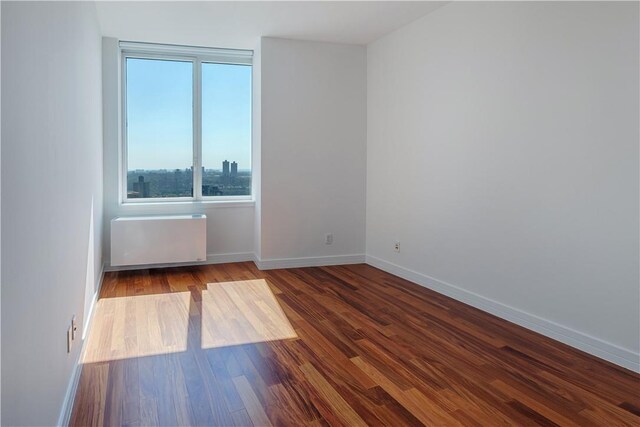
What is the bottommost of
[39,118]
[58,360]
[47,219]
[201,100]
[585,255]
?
[58,360]

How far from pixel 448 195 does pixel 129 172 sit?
3.54m

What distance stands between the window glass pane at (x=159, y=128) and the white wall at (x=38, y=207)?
102 inches

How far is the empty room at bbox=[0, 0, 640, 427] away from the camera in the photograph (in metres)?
1.94

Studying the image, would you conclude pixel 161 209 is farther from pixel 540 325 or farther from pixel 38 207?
pixel 540 325

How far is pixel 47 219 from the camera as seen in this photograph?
5.38ft

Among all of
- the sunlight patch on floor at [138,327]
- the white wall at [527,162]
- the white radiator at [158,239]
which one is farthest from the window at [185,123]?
the white wall at [527,162]

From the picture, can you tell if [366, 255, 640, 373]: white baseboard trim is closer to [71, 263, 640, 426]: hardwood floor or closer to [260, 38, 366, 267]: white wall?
[71, 263, 640, 426]: hardwood floor

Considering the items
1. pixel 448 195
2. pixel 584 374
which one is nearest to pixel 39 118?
pixel 584 374

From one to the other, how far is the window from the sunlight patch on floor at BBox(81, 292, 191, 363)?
1.76m

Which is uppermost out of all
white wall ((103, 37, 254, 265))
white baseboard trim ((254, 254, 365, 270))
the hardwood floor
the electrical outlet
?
white wall ((103, 37, 254, 265))

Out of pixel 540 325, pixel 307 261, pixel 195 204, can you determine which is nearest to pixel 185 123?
pixel 195 204

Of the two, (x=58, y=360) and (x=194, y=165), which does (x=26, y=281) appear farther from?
(x=194, y=165)

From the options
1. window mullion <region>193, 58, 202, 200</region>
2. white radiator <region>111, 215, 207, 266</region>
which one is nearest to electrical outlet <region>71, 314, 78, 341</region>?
white radiator <region>111, 215, 207, 266</region>

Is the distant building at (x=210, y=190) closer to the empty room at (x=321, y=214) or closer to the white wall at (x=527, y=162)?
the empty room at (x=321, y=214)
